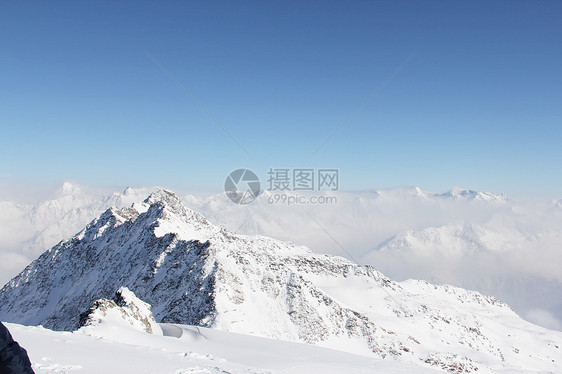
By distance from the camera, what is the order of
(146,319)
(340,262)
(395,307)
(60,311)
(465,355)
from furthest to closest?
(340,262), (395,307), (60,311), (465,355), (146,319)

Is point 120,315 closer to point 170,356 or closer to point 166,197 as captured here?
point 170,356

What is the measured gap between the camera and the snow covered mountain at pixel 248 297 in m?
62.4

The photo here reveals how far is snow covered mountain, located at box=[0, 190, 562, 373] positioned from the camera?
6241 centimetres

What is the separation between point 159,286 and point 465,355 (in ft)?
237

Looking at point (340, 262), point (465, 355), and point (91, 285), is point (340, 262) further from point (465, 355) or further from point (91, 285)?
point (91, 285)

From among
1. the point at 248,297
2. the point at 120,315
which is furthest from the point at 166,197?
the point at 120,315

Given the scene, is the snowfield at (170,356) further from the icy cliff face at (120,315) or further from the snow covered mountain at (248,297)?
the snow covered mountain at (248,297)

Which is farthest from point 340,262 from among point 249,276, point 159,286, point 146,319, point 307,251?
point 146,319

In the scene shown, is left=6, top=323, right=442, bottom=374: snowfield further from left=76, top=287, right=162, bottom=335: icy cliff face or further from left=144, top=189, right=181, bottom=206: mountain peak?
left=144, top=189, right=181, bottom=206: mountain peak

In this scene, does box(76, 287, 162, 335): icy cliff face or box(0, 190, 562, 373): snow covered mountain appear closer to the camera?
box(76, 287, 162, 335): icy cliff face

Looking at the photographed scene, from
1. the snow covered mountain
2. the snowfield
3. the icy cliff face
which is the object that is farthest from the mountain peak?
the snowfield

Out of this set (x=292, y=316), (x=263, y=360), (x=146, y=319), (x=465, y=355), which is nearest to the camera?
(x=263, y=360)

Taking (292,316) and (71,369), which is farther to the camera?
(292,316)

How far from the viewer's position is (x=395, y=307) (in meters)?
101
